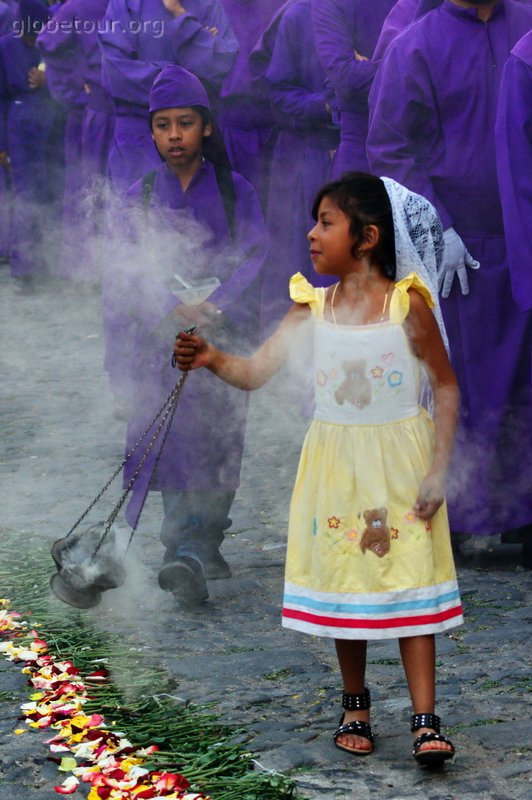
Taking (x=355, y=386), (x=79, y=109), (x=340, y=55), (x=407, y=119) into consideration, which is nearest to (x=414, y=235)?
(x=355, y=386)

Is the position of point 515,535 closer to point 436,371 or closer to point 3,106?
point 436,371

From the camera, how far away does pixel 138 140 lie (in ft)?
29.4

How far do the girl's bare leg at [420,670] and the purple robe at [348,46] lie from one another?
4087mm

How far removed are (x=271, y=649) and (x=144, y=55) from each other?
461cm

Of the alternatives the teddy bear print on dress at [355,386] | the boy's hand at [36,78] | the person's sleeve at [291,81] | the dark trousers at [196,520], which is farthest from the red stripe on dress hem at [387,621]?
the boy's hand at [36,78]

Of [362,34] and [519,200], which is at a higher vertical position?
[362,34]

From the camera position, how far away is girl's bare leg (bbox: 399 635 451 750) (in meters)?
4.03

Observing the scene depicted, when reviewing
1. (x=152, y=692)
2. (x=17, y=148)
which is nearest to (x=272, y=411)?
(x=152, y=692)

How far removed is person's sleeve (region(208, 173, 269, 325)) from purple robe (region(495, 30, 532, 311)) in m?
0.85

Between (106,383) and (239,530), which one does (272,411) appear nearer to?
(106,383)

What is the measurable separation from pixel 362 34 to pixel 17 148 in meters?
5.76

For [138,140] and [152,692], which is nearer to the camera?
[152,692]

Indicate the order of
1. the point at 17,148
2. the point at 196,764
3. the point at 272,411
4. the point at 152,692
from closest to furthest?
1. the point at 196,764
2. the point at 152,692
3. the point at 272,411
4. the point at 17,148

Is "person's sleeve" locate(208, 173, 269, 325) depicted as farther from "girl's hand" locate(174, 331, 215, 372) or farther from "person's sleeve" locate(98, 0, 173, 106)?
"person's sleeve" locate(98, 0, 173, 106)
